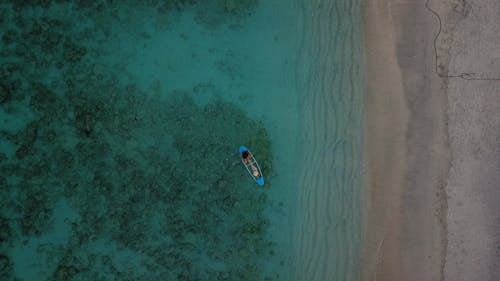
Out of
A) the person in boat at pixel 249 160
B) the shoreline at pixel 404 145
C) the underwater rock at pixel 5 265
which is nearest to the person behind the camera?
the underwater rock at pixel 5 265

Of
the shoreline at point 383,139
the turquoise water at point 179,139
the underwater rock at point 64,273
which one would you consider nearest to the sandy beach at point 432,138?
the shoreline at point 383,139

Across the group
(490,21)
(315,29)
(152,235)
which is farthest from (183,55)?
(490,21)

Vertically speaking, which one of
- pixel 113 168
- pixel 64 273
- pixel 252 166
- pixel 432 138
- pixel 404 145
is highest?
pixel 432 138

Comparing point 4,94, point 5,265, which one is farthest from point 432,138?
point 5,265

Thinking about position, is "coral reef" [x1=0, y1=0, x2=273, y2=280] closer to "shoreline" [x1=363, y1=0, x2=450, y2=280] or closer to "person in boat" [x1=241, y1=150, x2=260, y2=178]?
"person in boat" [x1=241, y1=150, x2=260, y2=178]

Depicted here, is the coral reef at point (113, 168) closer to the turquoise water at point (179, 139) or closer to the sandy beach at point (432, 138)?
the turquoise water at point (179, 139)

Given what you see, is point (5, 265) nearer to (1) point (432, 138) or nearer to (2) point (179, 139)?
(2) point (179, 139)
